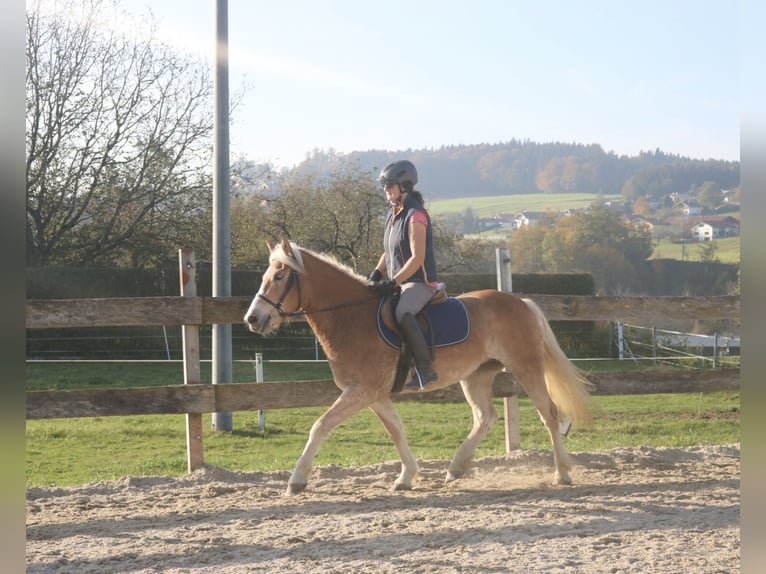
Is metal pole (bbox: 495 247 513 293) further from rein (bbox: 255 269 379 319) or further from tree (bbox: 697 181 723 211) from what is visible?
tree (bbox: 697 181 723 211)

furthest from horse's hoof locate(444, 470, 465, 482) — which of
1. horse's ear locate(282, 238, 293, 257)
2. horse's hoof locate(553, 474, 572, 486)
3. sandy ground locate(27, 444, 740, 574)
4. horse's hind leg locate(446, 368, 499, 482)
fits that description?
horse's ear locate(282, 238, 293, 257)

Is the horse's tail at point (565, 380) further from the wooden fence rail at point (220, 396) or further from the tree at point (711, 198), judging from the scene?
the tree at point (711, 198)

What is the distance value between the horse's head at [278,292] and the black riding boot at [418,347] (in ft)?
2.77

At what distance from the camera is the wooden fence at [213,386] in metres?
6.37

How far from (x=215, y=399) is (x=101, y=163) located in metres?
18.3

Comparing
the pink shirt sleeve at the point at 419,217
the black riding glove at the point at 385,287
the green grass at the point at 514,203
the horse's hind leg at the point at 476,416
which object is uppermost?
the green grass at the point at 514,203

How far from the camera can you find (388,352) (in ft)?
20.4

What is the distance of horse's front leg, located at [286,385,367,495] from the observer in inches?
230

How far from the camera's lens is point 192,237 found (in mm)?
23812

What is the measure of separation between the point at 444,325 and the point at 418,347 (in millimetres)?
359

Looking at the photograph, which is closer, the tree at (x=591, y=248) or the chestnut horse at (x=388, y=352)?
the chestnut horse at (x=388, y=352)

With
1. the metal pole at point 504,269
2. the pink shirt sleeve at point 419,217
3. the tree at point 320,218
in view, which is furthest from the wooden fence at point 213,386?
the tree at point 320,218

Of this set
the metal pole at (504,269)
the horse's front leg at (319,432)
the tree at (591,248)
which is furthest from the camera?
the tree at (591,248)

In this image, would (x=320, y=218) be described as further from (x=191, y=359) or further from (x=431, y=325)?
(x=431, y=325)
